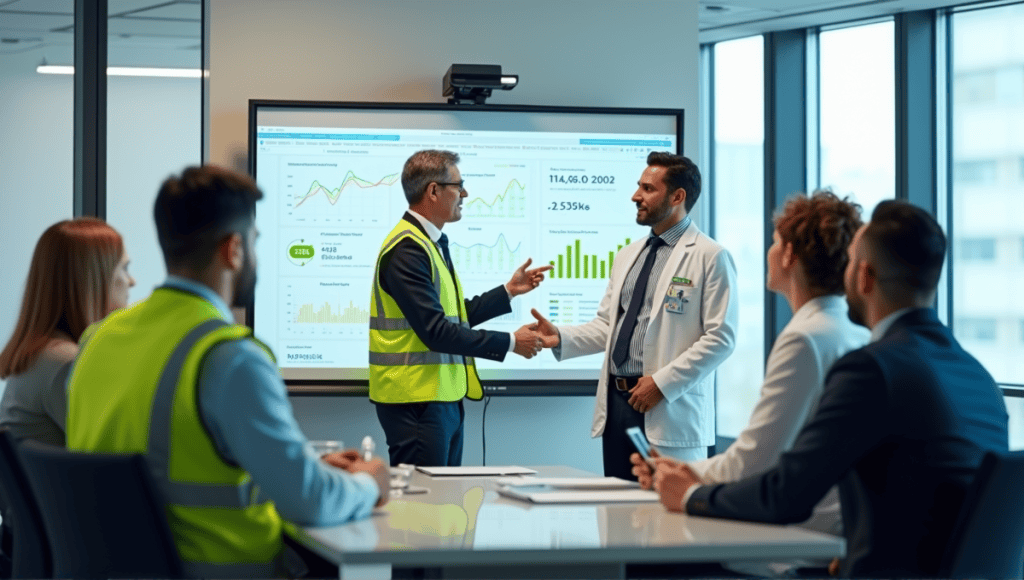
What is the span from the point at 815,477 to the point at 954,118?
174 inches

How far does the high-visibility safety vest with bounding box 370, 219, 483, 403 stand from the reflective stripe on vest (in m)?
2.18

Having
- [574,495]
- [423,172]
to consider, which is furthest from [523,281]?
[574,495]

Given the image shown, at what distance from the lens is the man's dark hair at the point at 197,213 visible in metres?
1.90

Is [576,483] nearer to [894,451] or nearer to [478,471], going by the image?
[478,471]

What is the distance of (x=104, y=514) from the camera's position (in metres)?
1.80

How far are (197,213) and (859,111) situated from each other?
5038 mm

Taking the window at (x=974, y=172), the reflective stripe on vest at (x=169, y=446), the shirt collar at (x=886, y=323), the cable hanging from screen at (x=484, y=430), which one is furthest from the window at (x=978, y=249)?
the reflective stripe on vest at (x=169, y=446)

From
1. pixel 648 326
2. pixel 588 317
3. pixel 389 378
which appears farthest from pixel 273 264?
pixel 648 326

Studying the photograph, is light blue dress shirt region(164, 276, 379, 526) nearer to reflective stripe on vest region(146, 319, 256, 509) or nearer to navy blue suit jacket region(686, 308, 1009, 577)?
reflective stripe on vest region(146, 319, 256, 509)

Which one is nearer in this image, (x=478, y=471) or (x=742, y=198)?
(x=478, y=471)

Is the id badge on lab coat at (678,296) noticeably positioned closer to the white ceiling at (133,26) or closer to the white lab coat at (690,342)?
the white lab coat at (690,342)

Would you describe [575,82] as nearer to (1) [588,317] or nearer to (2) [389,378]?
(1) [588,317]

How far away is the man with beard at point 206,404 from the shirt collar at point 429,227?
2.22 m

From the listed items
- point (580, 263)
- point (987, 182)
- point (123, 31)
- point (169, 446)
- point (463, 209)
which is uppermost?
point (123, 31)
